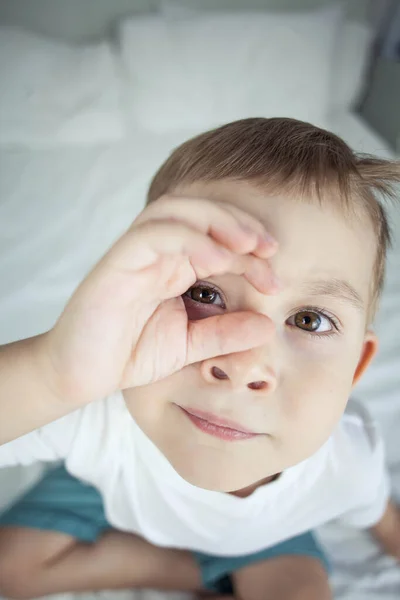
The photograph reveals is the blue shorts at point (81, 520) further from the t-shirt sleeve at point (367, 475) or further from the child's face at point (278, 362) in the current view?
the child's face at point (278, 362)

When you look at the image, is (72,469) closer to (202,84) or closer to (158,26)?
(202,84)

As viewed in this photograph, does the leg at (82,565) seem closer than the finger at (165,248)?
No

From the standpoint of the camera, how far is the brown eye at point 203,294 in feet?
1.84

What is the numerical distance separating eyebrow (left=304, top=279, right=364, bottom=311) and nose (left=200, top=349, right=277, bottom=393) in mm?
86

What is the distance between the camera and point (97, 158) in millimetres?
1303

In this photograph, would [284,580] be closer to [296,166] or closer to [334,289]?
[334,289]

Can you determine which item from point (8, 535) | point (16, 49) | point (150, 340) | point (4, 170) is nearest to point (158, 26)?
point (16, 49)

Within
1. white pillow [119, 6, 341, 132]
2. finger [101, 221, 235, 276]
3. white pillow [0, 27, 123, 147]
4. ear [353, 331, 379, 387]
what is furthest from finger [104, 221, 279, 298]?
white pillow [119, 6, 341, 132]

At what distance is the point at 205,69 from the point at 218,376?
111cm

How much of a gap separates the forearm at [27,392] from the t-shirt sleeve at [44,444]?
149 millimetres

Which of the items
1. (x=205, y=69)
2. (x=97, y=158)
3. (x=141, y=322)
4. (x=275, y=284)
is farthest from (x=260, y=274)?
(x=205, y=69)

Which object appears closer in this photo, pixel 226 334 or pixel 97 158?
pixel 226 334

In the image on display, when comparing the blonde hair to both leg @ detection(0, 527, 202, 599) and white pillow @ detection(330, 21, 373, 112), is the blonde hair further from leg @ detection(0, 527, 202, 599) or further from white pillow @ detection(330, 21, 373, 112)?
white pillow @ detection(330, 21, 373, 112)

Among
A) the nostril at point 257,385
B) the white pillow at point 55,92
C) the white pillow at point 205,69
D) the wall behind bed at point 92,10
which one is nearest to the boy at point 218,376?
the nostril at point 257,385
